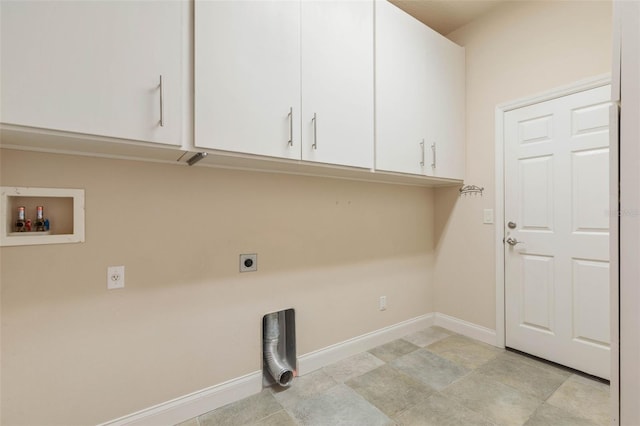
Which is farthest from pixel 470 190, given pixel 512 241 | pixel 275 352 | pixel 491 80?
pixel 275 352

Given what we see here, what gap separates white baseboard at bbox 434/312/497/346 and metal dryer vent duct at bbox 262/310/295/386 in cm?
166

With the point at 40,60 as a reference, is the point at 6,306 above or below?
below

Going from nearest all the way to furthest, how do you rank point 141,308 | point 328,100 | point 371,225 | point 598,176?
point 141,308 → point 328,100 → point 598,176 → point 371,225

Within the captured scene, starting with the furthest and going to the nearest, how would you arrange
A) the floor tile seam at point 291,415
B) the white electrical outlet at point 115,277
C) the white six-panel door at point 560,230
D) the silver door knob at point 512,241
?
the silver door knob at point 512,241, the white six-panel door at point 560,230, the floor tile seam at point 291,415, the white electrical outlet at point 115,277

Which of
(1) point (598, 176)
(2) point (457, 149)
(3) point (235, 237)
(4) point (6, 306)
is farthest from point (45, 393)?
(1) point (598, 176)

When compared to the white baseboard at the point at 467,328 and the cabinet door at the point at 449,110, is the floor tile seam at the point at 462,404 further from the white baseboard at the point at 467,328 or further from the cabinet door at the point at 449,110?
the cabinet door at the point at 449,110

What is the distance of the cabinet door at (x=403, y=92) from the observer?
202cm

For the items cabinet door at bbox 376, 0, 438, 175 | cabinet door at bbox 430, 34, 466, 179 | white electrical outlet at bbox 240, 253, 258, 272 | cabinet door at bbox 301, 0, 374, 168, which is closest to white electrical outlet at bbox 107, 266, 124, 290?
white electrical outlet at bbox 240, 253, 258, 272

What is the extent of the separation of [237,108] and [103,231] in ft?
2.94

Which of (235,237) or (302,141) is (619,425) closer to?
(302,141)

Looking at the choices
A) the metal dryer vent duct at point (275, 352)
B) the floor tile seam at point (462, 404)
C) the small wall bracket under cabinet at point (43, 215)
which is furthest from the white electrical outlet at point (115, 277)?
the floor tile seam at point (462, 404)

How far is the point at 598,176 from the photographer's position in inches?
77.7

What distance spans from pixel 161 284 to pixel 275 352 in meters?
Result: 0.86

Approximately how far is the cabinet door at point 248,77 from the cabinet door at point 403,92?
675 mm
